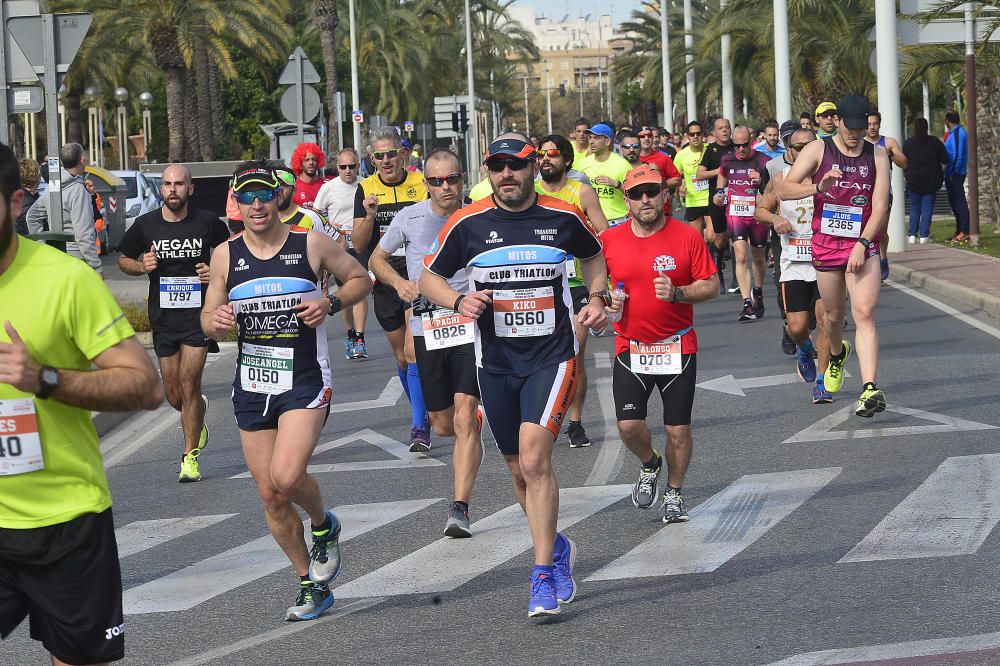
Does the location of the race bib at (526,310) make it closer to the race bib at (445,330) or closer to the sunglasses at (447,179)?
the race bib at (445,330)

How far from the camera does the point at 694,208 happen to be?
21203 mm

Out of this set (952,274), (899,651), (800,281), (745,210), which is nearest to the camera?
(899,651)

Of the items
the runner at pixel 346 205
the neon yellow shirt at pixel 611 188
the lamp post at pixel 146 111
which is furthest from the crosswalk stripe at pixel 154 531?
the lamp post at pixel 146 111

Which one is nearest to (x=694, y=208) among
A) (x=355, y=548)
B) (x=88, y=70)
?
(x=355, y=548)

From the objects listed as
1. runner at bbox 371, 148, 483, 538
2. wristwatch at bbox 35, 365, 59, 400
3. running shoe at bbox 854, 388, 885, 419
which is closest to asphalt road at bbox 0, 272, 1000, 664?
running shoe at bbox 854, 388, 885, 419

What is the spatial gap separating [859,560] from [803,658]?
1.55 metres

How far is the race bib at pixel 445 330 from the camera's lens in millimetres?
9305

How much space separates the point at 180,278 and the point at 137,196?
26751 millimetres

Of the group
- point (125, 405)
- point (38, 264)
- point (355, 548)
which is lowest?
point (355, 548)

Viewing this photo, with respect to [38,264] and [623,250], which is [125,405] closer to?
[38,264]

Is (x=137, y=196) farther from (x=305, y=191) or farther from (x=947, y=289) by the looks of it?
(x=947, y=289)

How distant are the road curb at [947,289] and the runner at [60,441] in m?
13.5

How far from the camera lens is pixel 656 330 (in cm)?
858

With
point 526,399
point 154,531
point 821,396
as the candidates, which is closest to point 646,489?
point 526,399
